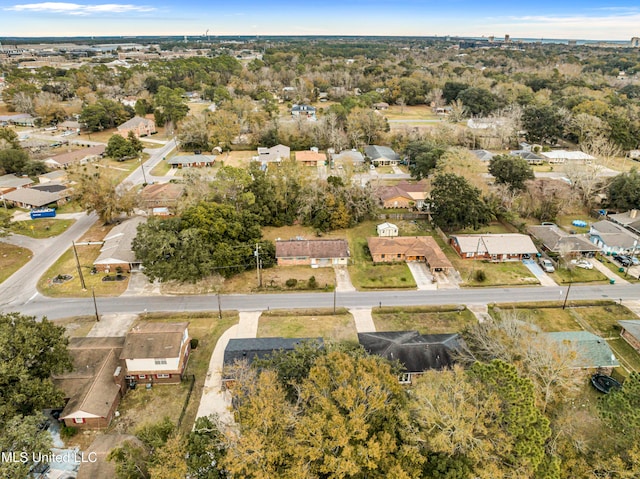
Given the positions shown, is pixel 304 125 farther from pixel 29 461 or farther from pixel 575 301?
pixel 29 461

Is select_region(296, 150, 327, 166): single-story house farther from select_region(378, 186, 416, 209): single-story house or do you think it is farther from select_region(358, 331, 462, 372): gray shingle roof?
select_region(358, 331, 462, 372): gray shingle roof

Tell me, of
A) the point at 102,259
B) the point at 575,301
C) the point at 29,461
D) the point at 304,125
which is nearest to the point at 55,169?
the point at 102,259

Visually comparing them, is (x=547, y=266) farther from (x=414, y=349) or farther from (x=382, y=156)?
(x=382, y=156)

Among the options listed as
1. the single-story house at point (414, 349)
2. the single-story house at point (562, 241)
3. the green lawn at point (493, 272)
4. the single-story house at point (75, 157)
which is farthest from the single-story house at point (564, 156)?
the single-story house at point (75, 157)

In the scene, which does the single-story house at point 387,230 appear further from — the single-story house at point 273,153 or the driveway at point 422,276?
the single-story house at point 273,153

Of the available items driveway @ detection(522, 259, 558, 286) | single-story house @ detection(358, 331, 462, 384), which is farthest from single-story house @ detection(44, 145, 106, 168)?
driveway @ detection(522, 259, 558, 286)
